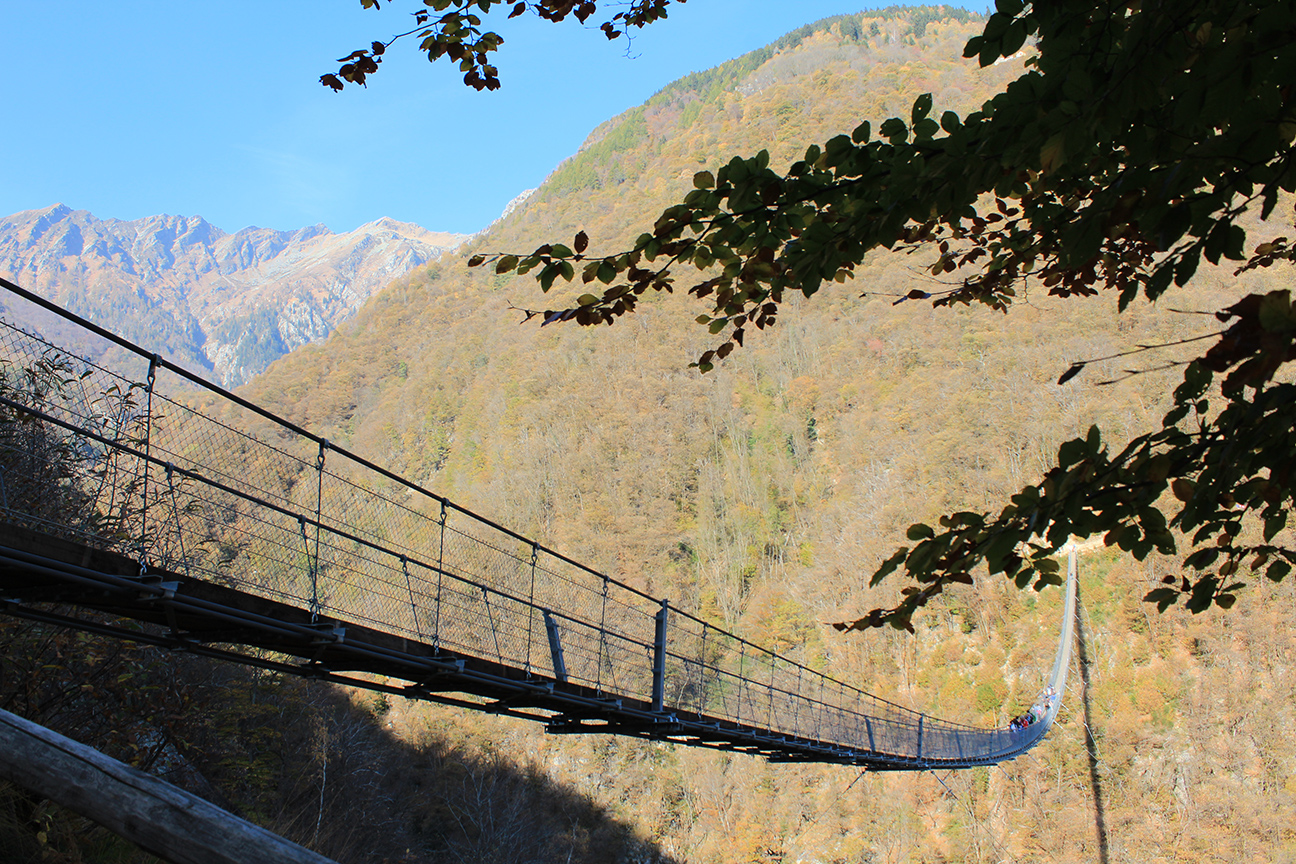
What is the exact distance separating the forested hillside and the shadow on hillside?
362 millimetres

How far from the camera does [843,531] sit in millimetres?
Answer: 27375

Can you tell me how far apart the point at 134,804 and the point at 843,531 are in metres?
27.5

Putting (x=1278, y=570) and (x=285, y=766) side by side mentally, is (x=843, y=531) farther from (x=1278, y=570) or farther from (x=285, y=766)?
(x=1278, y=570)

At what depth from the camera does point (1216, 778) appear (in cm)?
1520

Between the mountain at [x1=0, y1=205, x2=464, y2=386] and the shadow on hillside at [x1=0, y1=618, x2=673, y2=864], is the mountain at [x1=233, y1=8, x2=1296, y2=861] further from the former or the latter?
the mountain at [x1=0, y1=205, x2=464, y2=386]

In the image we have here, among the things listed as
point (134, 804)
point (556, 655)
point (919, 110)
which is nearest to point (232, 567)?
point (556, 655)

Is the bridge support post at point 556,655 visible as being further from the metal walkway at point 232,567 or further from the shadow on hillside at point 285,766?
the shadow on hillside at point 285,766

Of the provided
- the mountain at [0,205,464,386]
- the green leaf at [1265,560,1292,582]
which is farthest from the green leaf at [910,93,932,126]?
the mountain at [0,205,464,386]

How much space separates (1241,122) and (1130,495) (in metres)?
0.47

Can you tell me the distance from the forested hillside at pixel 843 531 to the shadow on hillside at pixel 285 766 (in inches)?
14.2

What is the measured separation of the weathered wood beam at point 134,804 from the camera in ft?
3.84

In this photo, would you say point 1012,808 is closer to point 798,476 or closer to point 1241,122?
point 798,476

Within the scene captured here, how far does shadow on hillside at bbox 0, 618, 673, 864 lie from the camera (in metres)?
5.15

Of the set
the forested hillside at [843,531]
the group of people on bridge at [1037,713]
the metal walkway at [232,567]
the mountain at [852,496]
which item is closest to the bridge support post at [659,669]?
the metal walkway at [232,567]
